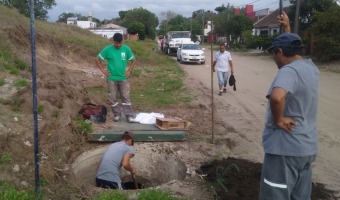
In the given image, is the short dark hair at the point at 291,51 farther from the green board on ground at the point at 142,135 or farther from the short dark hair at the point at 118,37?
the short dark hair at the point at 118,37

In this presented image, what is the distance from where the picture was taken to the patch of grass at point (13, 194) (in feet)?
15.4

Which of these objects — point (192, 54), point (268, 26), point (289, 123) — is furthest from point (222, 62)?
point (268, 26)

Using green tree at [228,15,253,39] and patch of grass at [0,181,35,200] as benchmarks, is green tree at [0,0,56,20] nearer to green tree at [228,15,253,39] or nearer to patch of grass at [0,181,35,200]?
green tree at [228,15,253,39]

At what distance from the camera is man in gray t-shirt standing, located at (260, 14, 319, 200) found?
3232mm

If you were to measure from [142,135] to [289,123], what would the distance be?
4.72 m

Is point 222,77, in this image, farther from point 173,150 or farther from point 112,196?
point 112,196

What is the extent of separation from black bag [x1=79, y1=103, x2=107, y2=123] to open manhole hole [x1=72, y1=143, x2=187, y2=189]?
119 cm

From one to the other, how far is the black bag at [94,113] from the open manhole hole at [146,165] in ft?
3.92

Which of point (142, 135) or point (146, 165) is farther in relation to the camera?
point (146, 165)

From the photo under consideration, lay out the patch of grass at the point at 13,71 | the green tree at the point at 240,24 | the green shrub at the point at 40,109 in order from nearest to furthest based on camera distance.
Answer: the green shrub at the point at 40,109, the patch of grass at the point at 13,71, the green tree at the point at 240,24

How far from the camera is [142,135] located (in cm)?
772

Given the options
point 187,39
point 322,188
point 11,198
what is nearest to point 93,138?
point 11,198

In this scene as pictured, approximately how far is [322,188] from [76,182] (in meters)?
3.37

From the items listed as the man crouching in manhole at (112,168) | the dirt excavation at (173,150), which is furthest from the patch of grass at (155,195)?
the man crouching in manhole at (112,168)
